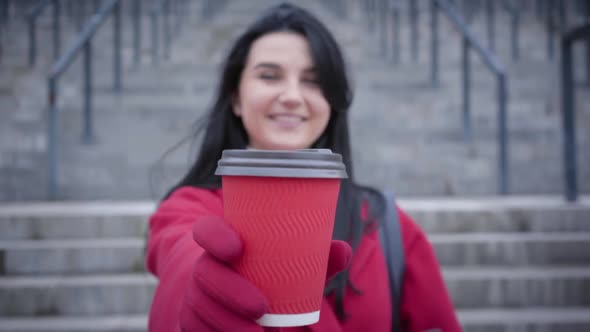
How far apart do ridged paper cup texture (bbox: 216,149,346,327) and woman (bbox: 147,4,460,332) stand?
270 millimetres

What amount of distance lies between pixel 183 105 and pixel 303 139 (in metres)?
3.67

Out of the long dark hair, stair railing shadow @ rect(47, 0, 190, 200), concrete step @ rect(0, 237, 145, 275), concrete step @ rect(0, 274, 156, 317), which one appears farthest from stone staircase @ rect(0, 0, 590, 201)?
the long dark hair

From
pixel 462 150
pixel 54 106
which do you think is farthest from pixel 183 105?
pixel 462 150

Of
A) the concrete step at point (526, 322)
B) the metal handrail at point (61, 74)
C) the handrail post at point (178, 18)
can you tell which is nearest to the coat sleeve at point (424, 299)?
the concrete step at point (526, 322)

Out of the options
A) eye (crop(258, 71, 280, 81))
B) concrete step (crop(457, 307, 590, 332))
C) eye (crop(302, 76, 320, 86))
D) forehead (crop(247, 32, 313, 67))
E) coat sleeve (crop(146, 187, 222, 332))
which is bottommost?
concrete step (crop(457, 307, 590, 332))

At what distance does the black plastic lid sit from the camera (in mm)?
700

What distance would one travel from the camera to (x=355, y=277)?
1.29m

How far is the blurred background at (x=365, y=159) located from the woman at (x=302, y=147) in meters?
0.31

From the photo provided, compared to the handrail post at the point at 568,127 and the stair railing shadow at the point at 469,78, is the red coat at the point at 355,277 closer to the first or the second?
the handrail post at the point at 568,127

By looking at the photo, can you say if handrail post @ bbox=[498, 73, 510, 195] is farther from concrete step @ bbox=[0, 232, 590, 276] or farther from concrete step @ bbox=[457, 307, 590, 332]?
concrete step @ bbox=[457, 307, 590, 332]

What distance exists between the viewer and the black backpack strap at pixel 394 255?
1375 millimetres

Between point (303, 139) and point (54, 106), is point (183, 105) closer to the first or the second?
point (54, 106)

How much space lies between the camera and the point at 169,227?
47.1 inches

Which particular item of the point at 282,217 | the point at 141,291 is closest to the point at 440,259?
the point at 141,291
